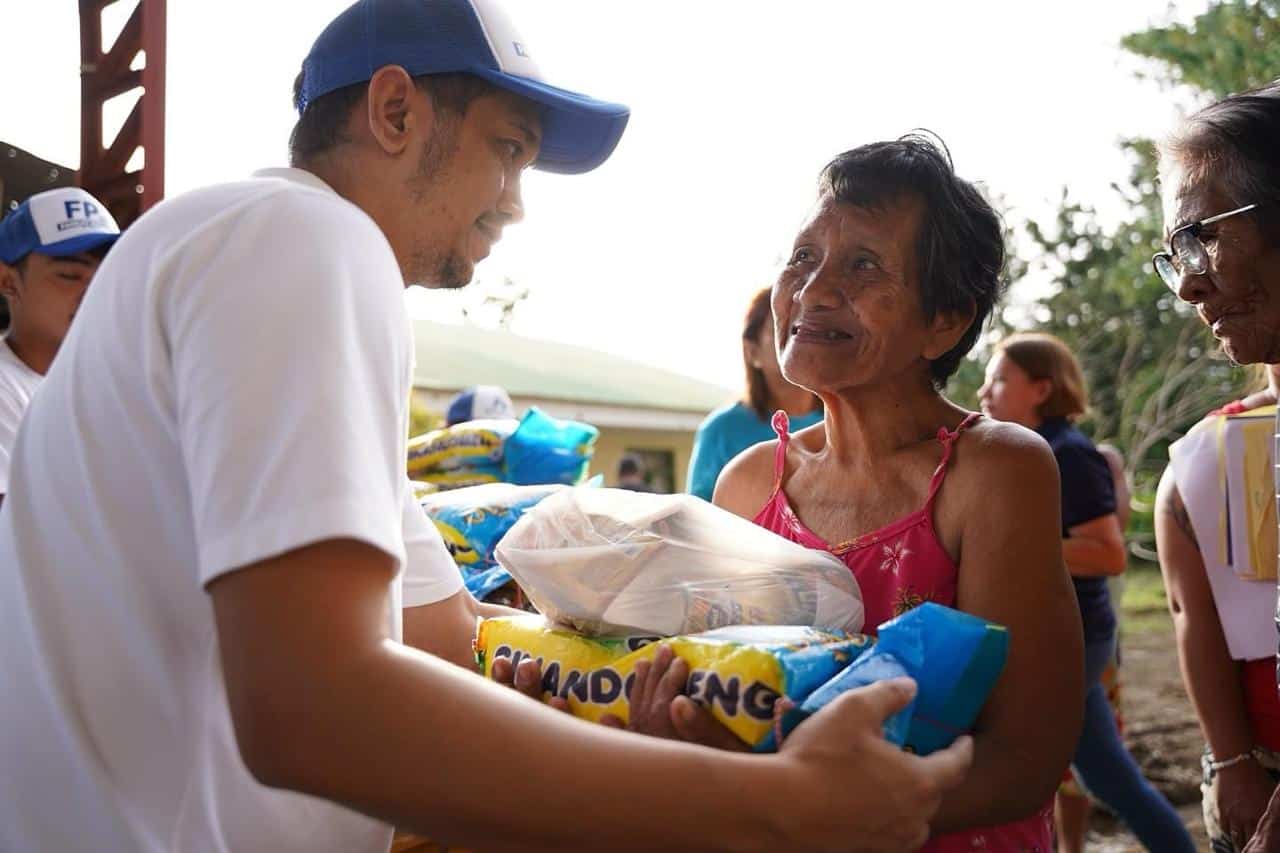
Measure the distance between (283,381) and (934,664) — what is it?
87cm

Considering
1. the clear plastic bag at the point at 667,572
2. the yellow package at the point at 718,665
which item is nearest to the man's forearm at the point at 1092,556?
the clear plastic bag at the point at 667,572

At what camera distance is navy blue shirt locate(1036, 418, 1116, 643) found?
4.94 meters

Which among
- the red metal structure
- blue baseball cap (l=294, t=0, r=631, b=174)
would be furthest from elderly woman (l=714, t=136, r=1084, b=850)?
the red metal structure

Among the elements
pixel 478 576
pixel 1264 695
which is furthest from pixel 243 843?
pixel 1264 695

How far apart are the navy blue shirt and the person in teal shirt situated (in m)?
1.16

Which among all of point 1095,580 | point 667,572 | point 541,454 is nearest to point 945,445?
point 667,572

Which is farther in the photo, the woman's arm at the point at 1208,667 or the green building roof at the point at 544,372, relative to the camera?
the green building roof at the point at 544,372

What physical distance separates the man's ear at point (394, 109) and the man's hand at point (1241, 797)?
2.52 metres

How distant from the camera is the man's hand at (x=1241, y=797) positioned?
2725 mm

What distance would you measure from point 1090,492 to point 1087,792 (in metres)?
1.36

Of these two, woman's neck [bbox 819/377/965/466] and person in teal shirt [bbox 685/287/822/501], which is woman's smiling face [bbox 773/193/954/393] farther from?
person in teal shirt [bbox 685/287/822/501]

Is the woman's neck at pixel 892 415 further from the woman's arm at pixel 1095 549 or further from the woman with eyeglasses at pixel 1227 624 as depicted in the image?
the woman's arm at pixel 1095 549

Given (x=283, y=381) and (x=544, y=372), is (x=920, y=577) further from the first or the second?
(x=544, y=372)

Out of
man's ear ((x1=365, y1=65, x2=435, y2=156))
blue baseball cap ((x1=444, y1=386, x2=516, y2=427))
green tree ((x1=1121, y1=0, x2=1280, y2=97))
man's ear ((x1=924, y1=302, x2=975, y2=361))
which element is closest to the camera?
man's ear ((x1=365, y1=65, x2=435, y2=156))
